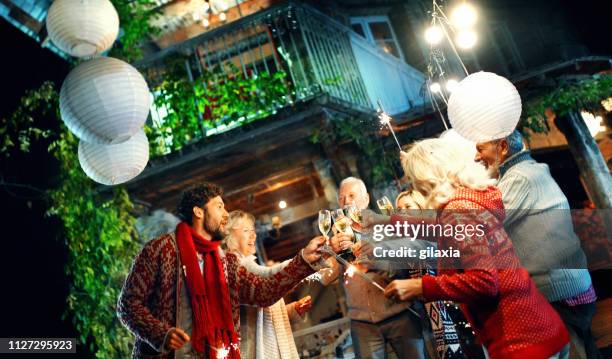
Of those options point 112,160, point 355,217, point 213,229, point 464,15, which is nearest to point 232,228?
point 213,229

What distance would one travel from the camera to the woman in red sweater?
243 cm

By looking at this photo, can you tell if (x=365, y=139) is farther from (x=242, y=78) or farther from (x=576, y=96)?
(x=576, y=96)

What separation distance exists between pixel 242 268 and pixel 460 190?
222 cm

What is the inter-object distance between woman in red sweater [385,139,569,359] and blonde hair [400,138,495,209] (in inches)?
5.2

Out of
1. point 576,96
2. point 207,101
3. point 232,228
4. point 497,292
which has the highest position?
point 207,101

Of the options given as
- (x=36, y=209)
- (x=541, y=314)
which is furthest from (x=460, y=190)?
(x=36, y=209)

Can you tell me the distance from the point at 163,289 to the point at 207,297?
362mm

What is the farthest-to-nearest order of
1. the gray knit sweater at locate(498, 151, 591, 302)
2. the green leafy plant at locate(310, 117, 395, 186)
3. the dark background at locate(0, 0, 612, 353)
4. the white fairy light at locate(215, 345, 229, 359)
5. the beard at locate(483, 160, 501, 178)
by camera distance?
the dark background at locate(0, 0, 612, 353)
the green leafy plant at locate(310, 117, 395, 186)
the beard at locate(483, 160, 501, 178)
the white fairy light at locate(215, 345, 229, 359)
the gray knit sweater at locate(498, 151, 591, 302)

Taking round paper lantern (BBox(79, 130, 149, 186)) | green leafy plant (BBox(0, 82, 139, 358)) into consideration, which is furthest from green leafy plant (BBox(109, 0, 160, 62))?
round paper lantern (BBox(79, 130, 149, 186))

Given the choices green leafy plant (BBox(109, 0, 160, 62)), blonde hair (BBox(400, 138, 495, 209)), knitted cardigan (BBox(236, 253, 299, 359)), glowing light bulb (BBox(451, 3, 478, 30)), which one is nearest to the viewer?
blonde hair (BBox(400, 138, 495, 209))

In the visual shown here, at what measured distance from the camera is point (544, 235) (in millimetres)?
3008

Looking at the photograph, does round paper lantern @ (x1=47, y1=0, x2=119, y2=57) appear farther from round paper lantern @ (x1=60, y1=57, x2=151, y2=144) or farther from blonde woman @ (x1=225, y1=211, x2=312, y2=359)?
blonde woman @ (x1=225, y1=211, x2=312, y2=359)

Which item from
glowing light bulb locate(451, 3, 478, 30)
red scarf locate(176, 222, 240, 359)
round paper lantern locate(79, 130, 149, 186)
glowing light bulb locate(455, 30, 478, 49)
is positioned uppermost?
glowing light bulb locate(451, 3, 478, 30)

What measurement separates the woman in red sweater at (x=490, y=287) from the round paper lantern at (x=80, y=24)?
12.1ft
